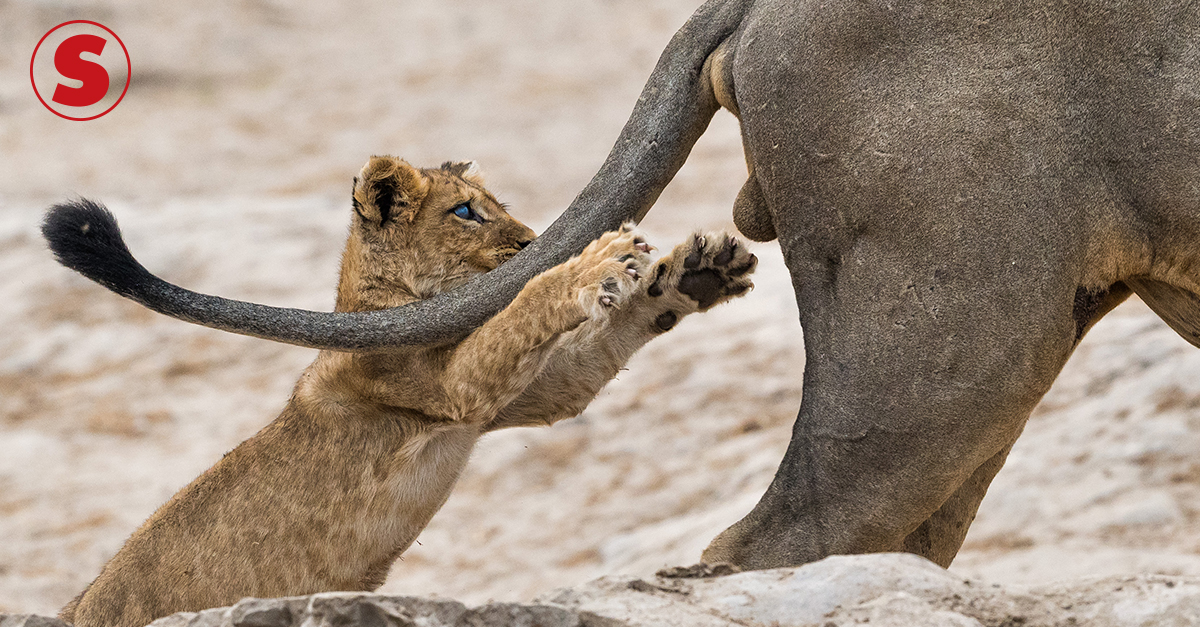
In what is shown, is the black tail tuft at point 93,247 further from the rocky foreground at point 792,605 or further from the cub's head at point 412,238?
the rocky foreground at point 792,605

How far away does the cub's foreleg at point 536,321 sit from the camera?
3.40m

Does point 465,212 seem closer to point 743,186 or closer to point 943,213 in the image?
point 743,186

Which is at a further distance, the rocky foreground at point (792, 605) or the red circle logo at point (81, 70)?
the red circle logo at point (81, 70)

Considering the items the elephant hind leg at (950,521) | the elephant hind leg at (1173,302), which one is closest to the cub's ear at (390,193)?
the elephant hind leg at (950,521)

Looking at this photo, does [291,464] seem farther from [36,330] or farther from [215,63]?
[215,63]

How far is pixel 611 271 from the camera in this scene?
339 centimetres

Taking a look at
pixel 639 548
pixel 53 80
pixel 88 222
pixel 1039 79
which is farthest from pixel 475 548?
pixel 53 80

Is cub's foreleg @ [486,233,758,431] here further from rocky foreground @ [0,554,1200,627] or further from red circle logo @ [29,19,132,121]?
red circle logo @ [29,19,132,121]

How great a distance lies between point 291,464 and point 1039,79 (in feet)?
7.15

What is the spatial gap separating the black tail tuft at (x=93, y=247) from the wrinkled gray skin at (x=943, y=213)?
0.05 meters

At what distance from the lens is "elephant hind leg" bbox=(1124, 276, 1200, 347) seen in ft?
10.7

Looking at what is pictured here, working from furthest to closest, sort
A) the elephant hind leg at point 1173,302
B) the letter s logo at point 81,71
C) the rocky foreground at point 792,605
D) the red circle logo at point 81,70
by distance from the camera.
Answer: the red circle logo at point 81,70 → the letter s logo at point 81,71 → the elephant hind leg at point 1173,302 → the rocky foreground at point 792,605

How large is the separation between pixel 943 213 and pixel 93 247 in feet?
6.44

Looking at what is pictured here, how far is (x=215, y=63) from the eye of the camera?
15.6 metres
